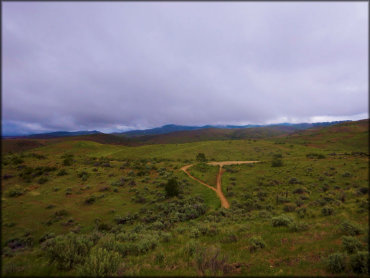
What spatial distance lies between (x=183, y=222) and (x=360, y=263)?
1102 centimetres

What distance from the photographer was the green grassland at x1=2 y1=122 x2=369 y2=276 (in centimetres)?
443

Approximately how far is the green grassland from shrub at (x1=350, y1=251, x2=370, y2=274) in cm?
2

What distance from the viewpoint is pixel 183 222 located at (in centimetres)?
1304

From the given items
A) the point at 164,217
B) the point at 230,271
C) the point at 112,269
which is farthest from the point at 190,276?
the point at 164,217

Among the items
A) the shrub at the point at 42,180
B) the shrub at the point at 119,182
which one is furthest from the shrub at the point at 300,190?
the shrub at the point at 42,180

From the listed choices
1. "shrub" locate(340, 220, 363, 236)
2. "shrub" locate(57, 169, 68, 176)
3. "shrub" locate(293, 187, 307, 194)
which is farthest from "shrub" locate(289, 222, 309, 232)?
"shrub" locate(57, 169, 68, 176)

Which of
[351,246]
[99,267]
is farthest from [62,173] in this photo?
[351,246]

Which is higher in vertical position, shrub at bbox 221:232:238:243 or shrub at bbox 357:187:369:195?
shrub at bbox 221:232:238:243

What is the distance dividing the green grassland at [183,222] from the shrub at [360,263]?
25 millimetres

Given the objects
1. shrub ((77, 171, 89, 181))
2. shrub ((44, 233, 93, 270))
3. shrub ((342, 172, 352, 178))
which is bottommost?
shrub ((342, 172, 352, 178))

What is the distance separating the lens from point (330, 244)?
Answer: 607 centimetres

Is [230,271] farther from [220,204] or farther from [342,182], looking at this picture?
[342,182]

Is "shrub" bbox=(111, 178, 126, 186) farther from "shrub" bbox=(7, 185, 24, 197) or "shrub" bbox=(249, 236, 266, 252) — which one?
"shrub" bbox=(249, 236, 266, 252)

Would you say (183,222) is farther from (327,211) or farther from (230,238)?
(327,211)
